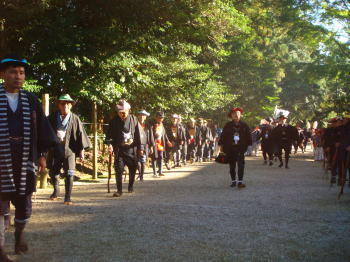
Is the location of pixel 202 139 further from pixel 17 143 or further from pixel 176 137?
pixel 17 143

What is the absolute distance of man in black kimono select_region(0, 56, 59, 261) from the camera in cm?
471

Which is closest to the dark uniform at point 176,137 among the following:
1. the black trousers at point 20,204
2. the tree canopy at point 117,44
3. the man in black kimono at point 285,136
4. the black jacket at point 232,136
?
the tree canopy at point 117,44

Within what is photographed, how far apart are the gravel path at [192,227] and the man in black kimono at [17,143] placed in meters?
0.51

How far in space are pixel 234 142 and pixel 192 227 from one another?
5.95m

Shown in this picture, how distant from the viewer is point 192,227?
6426 millimetres

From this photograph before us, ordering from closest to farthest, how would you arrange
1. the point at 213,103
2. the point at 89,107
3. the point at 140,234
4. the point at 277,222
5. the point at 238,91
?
the point at 140,234 → the point at 277,222 → the point at 89,107 → the point at 213,103 → the point at 238,91

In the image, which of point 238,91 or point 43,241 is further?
point 238,91

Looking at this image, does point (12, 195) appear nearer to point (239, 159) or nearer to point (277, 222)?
point (277, 222)

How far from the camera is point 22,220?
505cm

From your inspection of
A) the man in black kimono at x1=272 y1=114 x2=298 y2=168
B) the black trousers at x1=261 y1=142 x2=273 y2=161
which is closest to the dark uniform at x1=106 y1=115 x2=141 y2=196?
the man in black kimono at x1=272 y1=114 x2=298 y2=168

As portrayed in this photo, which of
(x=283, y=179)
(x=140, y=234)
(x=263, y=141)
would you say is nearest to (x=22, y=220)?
(x=140, y=234)

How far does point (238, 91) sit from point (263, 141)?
17.2 m

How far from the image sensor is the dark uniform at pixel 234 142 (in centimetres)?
1215

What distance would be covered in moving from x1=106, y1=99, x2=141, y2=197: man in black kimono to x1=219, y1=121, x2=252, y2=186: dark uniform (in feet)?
9.01
